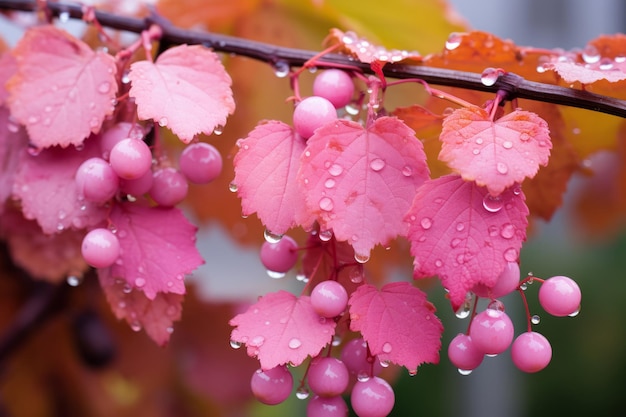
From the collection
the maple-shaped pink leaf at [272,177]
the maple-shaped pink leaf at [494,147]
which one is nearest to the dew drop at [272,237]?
the maple-shaped pink leaf at [272,177]

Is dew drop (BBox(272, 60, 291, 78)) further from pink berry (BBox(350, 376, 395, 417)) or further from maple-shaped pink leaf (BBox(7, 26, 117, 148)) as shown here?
pink berry (BBox(350, 376, 395, 417))

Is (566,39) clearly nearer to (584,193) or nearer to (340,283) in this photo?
(584,193)

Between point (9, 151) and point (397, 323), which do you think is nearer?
point (397, 323)

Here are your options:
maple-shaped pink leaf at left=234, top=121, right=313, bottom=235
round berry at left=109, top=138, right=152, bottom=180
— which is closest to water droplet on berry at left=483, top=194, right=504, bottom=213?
maple-shaped pink leaf at left=234, top=121, right=313, bottom=235

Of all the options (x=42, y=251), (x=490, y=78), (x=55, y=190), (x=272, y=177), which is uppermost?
(x=490, y=78)

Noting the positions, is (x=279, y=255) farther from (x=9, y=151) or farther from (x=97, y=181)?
(x=9, y=151)

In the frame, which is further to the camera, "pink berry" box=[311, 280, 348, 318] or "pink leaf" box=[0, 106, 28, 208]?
"pink leaf" box=[0, 106, 28, 208]

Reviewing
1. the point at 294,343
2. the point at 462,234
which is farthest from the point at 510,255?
the point at 294,343
